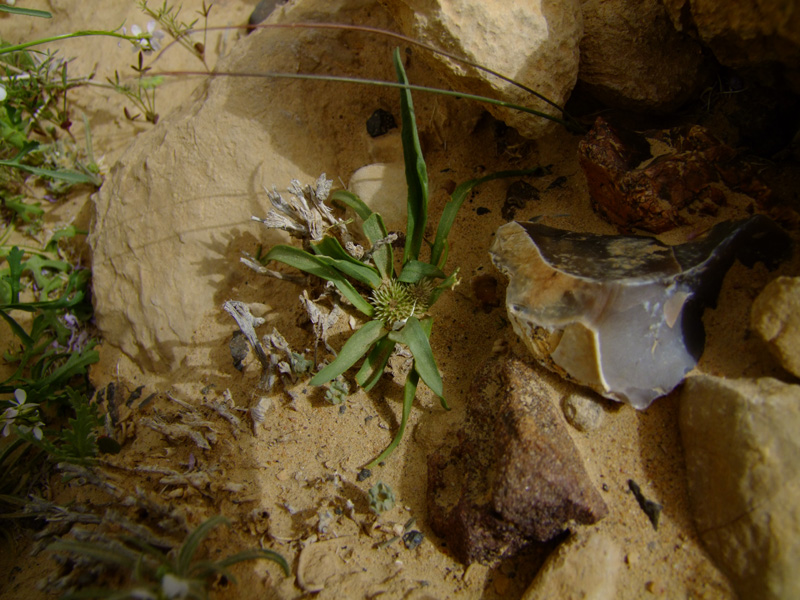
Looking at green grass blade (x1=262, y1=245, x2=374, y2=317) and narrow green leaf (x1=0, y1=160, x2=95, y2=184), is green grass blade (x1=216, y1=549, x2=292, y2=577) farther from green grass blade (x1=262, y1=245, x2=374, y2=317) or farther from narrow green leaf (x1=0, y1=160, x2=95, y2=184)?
narrow green leaf (x1=0, y1=160, x2=95, y2=184)

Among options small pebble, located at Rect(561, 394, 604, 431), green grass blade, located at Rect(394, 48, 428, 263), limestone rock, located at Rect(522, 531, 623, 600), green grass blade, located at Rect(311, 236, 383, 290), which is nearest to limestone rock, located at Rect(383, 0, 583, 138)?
green grass blade, located at Rect(394, 48, 428, 263)

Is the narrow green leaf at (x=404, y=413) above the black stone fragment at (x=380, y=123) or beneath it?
beneath

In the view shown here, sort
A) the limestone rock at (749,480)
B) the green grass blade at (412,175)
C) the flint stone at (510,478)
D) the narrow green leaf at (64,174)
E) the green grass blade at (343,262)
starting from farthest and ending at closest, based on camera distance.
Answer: the narrow green leaf at (64,174), the green grass blade at (343,262), the green grass blade at (412,175), the flint stone at (510,478), the limestone rock at (749,480)

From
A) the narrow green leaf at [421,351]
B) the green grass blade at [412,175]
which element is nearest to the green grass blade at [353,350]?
the narrow green leaf at [421,351]

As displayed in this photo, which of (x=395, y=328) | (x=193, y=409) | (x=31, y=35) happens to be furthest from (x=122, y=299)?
(x=31, y=35)

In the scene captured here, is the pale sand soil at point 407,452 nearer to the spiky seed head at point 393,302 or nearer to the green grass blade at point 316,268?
the spiky seed head at point 393,302
